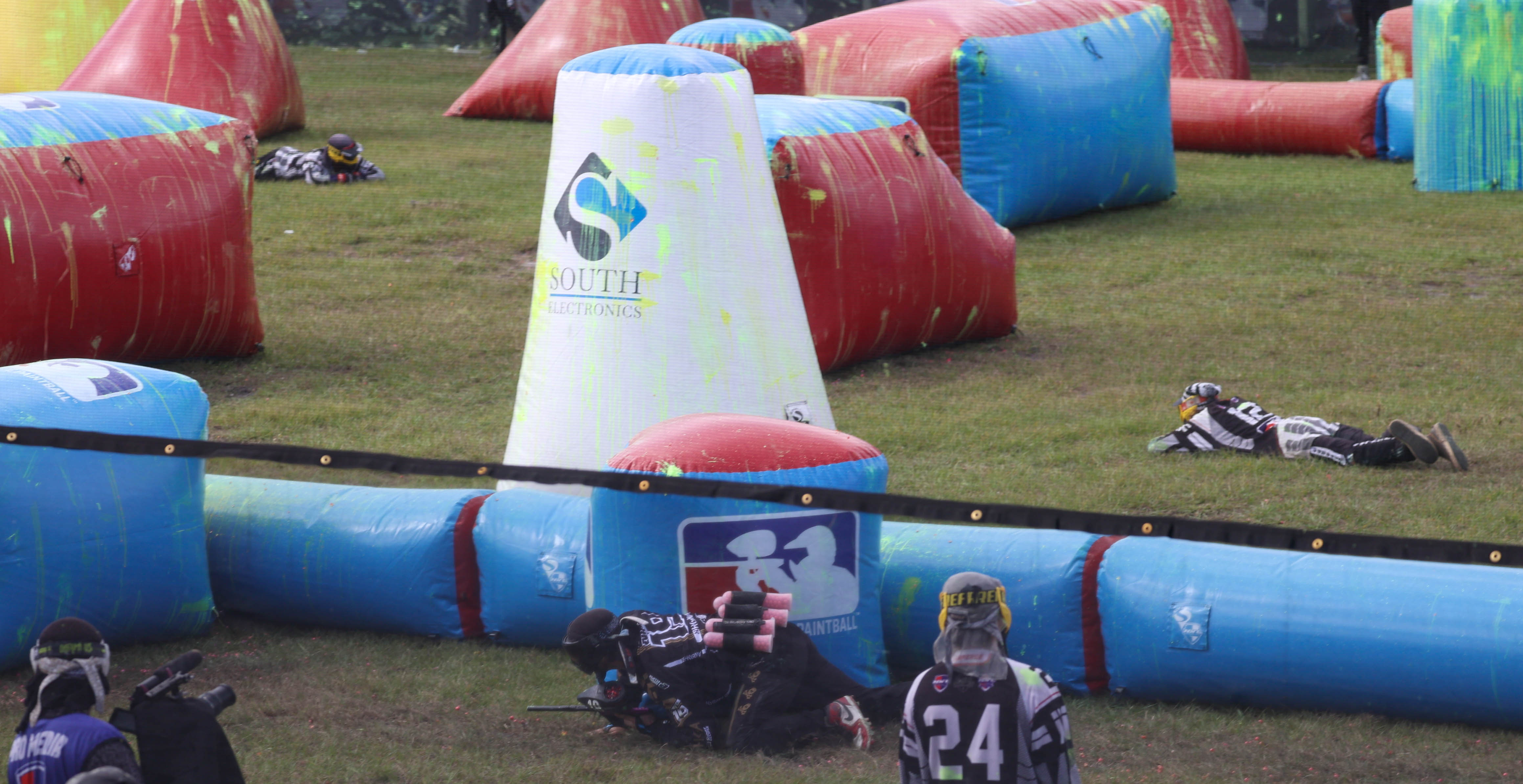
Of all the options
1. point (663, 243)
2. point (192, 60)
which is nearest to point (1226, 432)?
point (663, 243)

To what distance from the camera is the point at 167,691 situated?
11.9 ft

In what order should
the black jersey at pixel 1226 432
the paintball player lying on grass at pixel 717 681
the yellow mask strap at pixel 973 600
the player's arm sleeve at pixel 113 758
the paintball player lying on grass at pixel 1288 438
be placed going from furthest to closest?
the black jersey at pixel 1226 432
the paintball player lying on grass at pixel 1288 438
the paintball player lying on grass at pixel 717 681
the yellow mask strap at pixel 973 600
the player's arm sleeve at pixel 113 758

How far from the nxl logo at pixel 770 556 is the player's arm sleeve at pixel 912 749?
106 cm

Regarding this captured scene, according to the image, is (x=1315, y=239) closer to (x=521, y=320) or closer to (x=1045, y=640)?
(x=521, y=320)

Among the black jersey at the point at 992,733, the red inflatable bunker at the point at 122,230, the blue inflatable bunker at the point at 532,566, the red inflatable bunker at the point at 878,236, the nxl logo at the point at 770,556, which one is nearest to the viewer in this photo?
the black jersey at the point at 992,733

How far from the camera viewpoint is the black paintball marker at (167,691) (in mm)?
3570

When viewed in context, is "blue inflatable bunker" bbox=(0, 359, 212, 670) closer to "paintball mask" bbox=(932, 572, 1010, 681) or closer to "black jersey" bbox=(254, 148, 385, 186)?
"paintball mask" bbox=(932, 572, 1010, 681)

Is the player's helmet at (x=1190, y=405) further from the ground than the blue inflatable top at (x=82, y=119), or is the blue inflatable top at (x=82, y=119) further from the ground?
the blue inflatable top at (x=82, y=119)

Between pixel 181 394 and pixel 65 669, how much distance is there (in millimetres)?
2307

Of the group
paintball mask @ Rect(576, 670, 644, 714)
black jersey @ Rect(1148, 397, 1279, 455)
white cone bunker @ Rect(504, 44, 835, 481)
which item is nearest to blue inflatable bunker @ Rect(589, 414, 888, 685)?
paintball mask @ Rect(576, 670, 644, 714)

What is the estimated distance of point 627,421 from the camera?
5.79 m

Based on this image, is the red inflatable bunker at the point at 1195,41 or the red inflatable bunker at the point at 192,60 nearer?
the red inflatable bunker at the point at 192,60

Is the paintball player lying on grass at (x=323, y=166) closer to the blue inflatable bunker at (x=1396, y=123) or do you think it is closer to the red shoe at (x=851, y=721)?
the blue inflatable bunker at (x=1396, y=123)

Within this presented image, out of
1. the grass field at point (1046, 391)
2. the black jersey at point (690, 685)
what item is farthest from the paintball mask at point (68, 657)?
the black jersey at point (690, 685)
